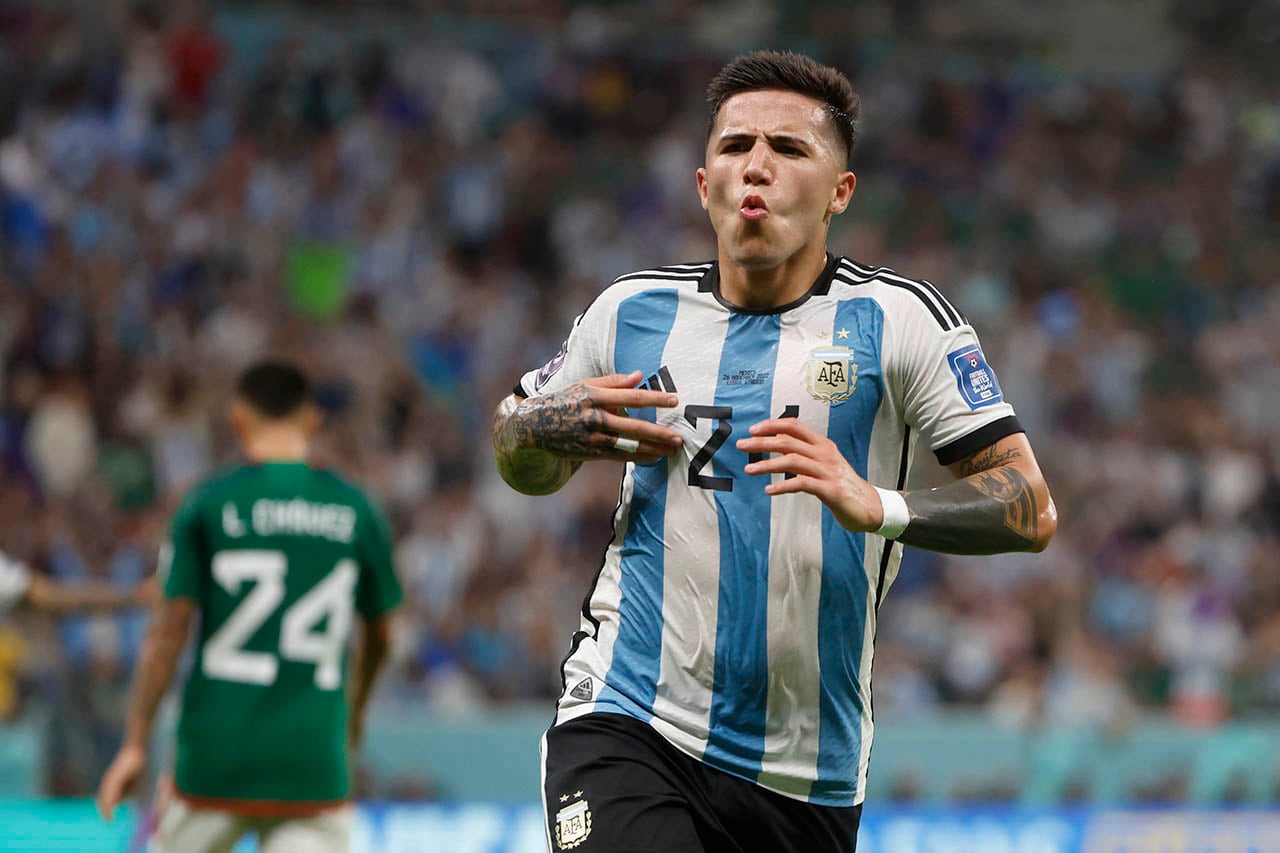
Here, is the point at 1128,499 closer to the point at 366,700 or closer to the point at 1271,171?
the point at 1271,171

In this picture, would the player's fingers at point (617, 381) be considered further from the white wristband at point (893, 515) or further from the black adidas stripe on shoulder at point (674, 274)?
the white wristband at point (893, 515)

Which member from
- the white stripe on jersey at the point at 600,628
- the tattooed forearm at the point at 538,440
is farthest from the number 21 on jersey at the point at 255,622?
the white stripe on jersey at the point at 600,628

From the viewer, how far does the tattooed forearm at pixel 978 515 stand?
3439mm

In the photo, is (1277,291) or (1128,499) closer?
(1128,499)

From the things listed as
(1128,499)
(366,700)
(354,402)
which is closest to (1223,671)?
(1128,499)

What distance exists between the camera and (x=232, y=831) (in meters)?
5.67

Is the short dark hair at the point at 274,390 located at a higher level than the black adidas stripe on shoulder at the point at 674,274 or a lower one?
lower

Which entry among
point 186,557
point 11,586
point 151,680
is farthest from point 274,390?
point 11,586

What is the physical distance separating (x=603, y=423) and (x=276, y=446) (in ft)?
8.28

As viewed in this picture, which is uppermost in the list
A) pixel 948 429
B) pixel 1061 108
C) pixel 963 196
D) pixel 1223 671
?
pixel 1061 108

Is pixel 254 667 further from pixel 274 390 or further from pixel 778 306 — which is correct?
pixel 778 306

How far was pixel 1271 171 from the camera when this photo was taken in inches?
683

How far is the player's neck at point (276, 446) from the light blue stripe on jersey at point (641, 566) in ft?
7.28

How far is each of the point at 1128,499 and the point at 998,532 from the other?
419 inches
